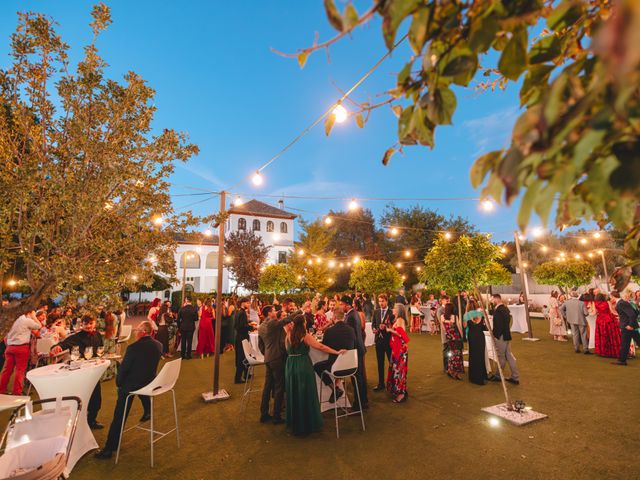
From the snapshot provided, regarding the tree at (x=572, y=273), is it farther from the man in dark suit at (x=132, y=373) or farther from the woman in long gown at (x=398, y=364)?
the man in dark suit at (x=132, y=373)

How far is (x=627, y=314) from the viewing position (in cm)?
811

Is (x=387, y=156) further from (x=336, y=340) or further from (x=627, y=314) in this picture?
(x=627, y=314)

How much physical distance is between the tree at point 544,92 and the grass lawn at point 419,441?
3735 mm

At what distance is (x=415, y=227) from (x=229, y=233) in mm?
20750

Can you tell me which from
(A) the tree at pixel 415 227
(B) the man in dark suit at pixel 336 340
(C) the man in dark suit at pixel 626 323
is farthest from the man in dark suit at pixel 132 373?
(A) the tree at pixel 415 227

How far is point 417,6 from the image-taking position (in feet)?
3.38

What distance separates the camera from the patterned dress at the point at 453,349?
759 centimetres

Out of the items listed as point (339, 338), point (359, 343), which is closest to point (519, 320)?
point (359, 343)

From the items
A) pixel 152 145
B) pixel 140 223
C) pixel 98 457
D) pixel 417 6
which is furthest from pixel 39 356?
pixel 417 6

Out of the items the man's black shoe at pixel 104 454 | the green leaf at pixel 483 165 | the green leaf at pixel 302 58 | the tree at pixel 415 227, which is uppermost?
the tree at pixel 415 227

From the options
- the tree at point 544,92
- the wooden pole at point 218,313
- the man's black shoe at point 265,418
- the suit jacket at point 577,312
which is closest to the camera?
the tree at point 544,92

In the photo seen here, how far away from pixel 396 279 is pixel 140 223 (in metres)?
13.2

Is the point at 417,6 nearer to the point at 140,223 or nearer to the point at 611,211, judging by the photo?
the point at 611,211

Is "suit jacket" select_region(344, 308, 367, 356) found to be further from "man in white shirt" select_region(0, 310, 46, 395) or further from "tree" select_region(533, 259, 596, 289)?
"tree" select_region(533, 259, 596, 289)
